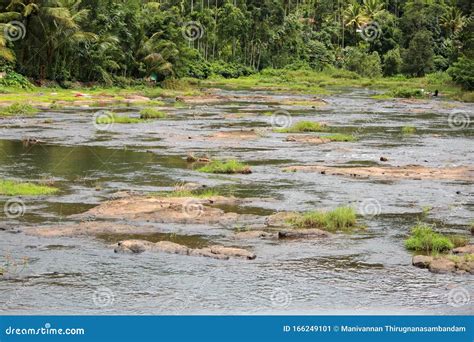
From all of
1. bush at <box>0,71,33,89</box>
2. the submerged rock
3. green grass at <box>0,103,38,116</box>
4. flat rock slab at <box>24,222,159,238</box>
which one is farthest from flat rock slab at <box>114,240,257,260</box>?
bush at <box>0,71,33,89</box>

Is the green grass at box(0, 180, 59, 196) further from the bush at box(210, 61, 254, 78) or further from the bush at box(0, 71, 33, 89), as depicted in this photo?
the bush at box(210, 61, 254, 78)

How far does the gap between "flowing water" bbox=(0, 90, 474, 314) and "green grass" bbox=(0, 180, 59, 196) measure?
52 centimetres

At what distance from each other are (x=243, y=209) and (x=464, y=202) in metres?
5.57

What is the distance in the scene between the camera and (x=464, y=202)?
19062 mm

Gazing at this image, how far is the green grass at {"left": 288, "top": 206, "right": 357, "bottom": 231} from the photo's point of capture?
52.1 ft

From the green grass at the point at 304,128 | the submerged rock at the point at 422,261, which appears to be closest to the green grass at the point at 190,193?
the submerged rock at the point at 422,261

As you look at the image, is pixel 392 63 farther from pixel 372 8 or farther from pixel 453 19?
pixel 372 8

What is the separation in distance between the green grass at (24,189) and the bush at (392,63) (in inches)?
3019

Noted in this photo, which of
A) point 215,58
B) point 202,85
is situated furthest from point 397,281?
point 215,58

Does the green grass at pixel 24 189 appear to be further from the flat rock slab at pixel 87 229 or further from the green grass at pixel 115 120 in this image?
the green grass at pixel 115 120

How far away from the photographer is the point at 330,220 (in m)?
16.0

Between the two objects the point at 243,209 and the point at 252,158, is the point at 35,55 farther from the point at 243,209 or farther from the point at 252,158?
the point at 243,209

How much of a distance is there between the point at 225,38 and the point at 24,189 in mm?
73273

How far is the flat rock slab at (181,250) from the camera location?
534 inches
